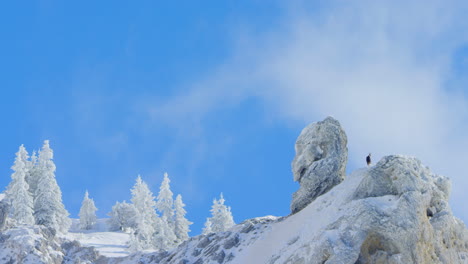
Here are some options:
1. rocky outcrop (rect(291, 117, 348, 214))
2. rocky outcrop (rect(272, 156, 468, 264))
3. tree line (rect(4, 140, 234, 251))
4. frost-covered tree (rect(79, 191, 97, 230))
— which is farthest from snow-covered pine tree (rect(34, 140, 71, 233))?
rocky outcrop (rect(272, 156, 468, 264))

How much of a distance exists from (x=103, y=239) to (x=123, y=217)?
9807 millimetres

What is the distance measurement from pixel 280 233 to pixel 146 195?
1788 inches

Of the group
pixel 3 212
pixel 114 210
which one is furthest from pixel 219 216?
pixel 3 212

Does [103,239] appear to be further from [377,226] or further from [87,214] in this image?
[377,226]

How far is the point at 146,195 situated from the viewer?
314 ft

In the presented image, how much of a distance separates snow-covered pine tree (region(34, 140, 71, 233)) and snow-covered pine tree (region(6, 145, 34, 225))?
1.37 meters

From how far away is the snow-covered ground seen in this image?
74.9m

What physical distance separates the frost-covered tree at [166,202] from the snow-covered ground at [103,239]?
8.13 meters

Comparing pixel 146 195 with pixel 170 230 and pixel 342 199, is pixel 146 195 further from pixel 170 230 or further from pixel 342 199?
pixel 342 199

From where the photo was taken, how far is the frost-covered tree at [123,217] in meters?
90.9

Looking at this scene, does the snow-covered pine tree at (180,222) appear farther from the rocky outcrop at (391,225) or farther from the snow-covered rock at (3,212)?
the rocky outcrop at (391,225)

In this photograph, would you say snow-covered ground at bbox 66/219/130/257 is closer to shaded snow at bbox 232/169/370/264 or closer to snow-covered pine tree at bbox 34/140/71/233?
snow-covered pine tree at bbox 34/140/71/233

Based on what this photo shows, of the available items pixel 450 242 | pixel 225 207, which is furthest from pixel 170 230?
pixel 450 242

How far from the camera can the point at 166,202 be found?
94.4 meters
